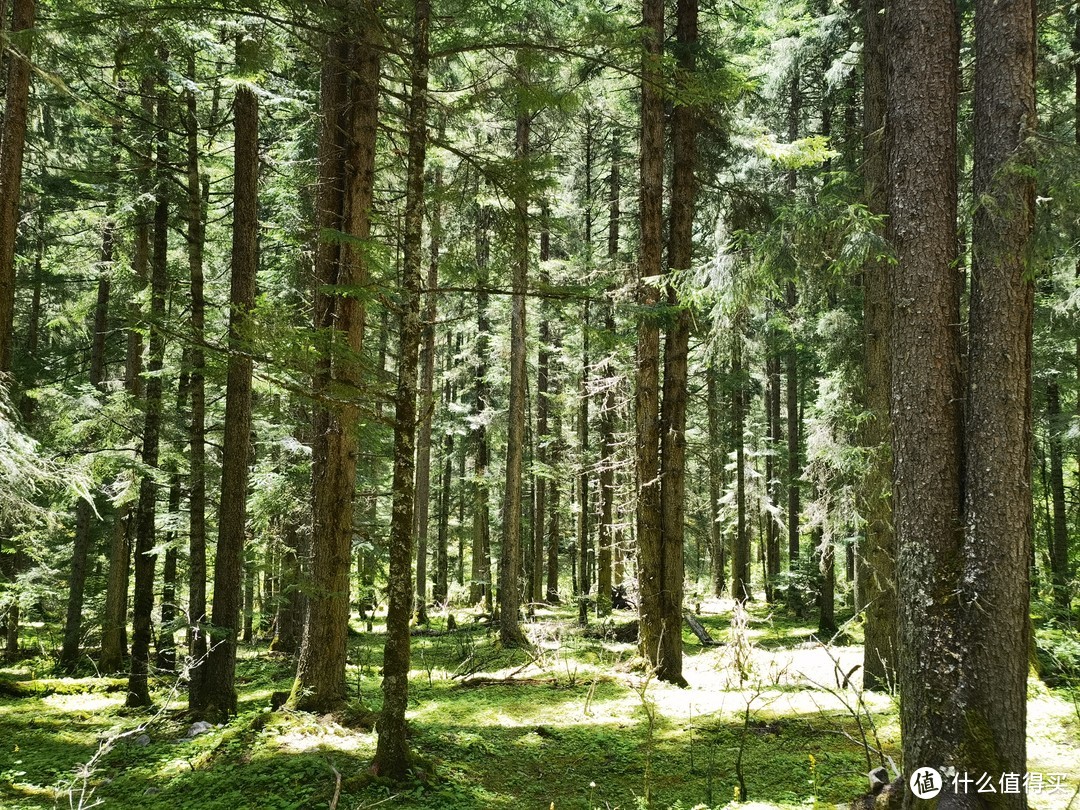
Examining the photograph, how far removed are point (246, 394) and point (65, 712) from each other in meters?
5.88

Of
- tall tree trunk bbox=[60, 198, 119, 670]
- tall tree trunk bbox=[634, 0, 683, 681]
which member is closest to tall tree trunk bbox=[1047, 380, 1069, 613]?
tall tree trunk bbox=[634, 0, 683, 681]

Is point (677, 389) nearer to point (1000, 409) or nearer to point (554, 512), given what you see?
point (1000, 409)

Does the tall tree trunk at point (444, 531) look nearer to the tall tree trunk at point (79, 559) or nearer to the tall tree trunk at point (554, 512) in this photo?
the tall tree trunk at point (554, 512)

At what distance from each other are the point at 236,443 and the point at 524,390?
23.0 ft

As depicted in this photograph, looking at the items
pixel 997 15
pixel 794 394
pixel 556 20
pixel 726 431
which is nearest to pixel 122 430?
pixel 556 20

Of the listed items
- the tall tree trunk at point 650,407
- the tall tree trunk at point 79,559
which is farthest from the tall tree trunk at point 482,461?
the tall tree trunk at point 79,559

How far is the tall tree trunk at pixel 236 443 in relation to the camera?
848cm

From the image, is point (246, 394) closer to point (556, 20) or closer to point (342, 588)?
point (342, 588)

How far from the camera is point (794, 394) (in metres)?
18.6

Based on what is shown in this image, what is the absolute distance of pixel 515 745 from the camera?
7473 mm

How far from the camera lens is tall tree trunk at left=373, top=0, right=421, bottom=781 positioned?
5336 mm

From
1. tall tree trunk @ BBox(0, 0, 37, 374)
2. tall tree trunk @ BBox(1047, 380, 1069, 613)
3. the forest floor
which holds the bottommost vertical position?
the forest floor

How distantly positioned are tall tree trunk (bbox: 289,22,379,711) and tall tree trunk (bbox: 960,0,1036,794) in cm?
540

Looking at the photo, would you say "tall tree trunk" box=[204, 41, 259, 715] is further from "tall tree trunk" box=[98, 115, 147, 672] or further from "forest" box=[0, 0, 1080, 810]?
"tall tree trunk" box=[98, 115, 147, 672]
